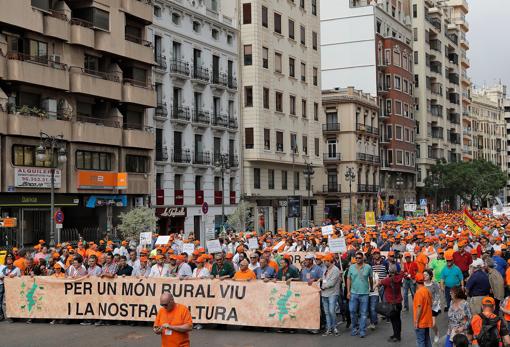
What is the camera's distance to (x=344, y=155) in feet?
245

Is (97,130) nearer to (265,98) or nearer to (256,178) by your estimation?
(256,178)

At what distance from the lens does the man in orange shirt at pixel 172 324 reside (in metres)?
9.94

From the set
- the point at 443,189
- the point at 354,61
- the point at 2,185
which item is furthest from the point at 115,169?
the point at 443,189

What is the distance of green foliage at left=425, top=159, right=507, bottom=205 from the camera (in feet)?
296

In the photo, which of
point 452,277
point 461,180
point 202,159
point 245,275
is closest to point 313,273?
point 245,275

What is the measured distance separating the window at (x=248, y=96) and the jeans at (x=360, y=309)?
39.9m

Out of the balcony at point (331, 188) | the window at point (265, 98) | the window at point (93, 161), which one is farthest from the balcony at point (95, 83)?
the balcony at point (331, 188)

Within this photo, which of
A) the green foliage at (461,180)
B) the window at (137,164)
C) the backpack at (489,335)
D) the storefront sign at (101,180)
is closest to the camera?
the backpack at (489,335)

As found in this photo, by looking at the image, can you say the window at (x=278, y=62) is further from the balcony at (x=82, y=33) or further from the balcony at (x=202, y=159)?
the balcony at (x=82, y=33)

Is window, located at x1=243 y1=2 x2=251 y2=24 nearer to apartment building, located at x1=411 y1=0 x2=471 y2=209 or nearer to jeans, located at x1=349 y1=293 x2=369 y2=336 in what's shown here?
jeans, located at x1=349 y1=293 x2=369 y2=336

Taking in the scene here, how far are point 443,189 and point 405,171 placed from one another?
8.16 meters

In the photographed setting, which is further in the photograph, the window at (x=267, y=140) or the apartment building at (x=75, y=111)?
the window at (x=267, y=140)

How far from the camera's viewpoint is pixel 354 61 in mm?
82375

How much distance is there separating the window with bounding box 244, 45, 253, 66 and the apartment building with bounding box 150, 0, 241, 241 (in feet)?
2.59
